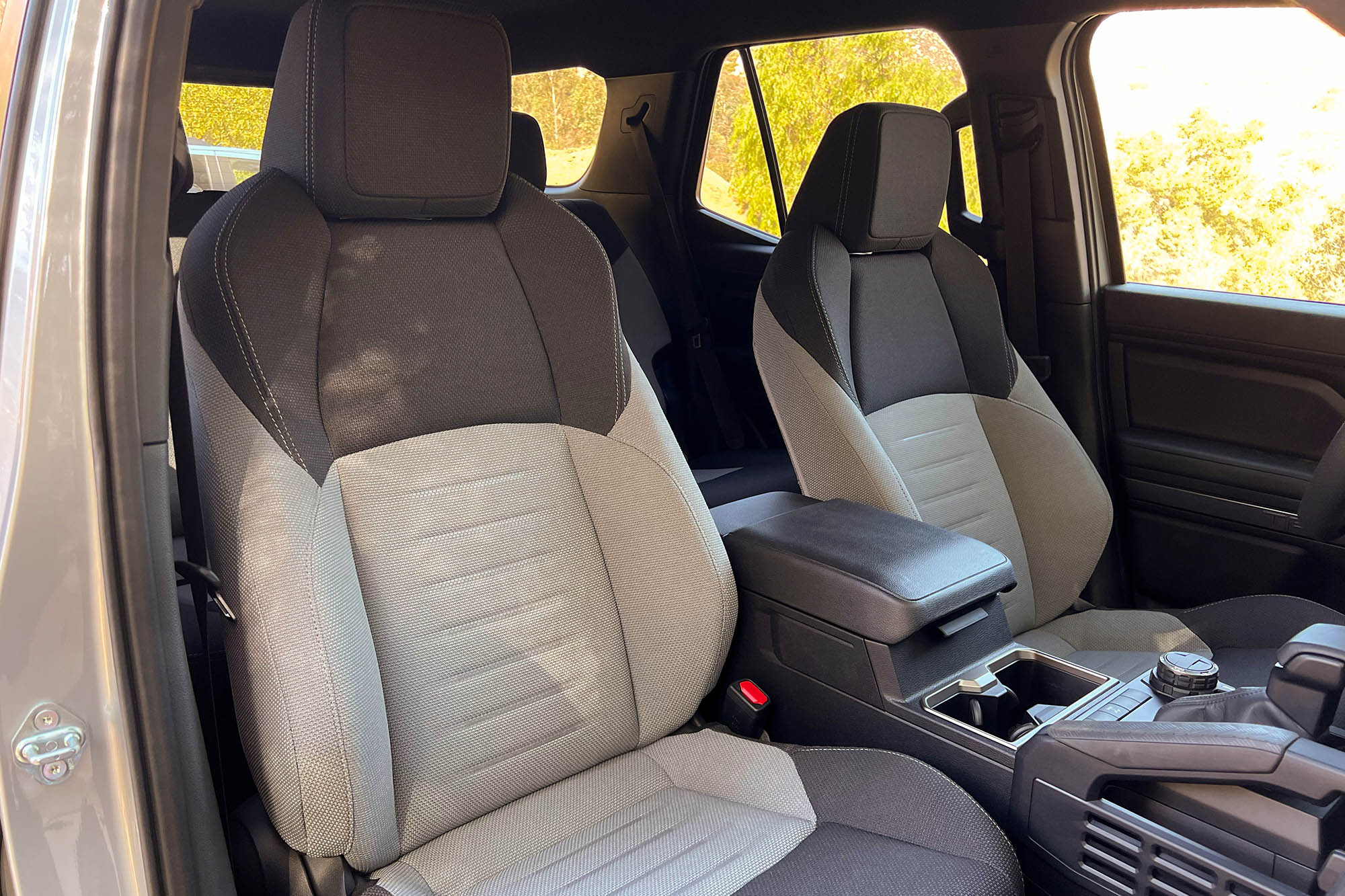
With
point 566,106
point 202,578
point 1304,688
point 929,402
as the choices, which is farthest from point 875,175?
point 566,106

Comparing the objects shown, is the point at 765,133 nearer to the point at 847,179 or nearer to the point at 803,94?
the point at 803,94

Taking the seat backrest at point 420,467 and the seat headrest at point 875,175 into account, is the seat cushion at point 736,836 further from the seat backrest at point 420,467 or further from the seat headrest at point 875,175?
Answer: the seat headrest at point 875,175

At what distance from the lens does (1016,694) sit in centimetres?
169

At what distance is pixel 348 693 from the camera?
1.22 metres

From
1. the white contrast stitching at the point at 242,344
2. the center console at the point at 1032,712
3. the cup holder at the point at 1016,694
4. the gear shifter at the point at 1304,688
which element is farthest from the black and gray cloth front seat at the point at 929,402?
the white contrast stitching at the point at 242,344

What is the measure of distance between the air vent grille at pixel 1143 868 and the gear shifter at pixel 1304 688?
18cm

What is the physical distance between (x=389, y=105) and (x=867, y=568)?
96 centimetres

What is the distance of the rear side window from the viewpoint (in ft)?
9.09

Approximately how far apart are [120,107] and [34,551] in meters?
0.41

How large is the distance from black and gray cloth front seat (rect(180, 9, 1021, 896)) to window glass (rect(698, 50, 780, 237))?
1.91m

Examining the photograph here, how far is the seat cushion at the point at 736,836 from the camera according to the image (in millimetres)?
1268

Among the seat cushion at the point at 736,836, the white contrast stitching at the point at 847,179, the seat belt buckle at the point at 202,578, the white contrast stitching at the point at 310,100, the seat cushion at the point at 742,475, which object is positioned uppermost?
the white contrast stitching at the point at 310,100

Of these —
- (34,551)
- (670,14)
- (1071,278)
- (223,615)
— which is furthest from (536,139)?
(34,551)

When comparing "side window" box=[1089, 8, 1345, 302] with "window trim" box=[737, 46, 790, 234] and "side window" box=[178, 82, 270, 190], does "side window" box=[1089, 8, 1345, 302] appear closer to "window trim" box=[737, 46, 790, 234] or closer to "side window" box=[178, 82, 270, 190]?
"window trim" box=[737, 46, 790, 234]
